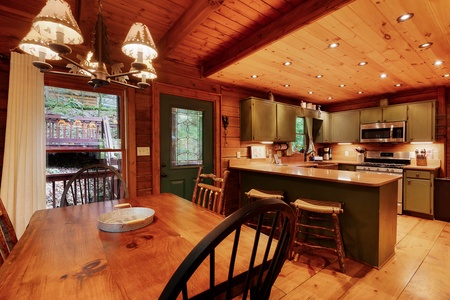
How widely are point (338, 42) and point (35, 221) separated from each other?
2.93 meters

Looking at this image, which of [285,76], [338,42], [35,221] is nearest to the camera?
[35,221]

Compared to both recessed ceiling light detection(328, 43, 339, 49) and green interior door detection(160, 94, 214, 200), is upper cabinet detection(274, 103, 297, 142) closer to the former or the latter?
green interior door detection(160, 94, 214, 200)

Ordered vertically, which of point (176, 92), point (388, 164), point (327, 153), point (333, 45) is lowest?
point (388, 164)

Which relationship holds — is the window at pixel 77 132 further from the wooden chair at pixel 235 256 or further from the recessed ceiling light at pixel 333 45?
the recessed ceiling light at pixel 333 45

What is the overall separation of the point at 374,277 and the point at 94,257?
2.34 meters

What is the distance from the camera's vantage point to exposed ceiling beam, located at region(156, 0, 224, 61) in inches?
67.9

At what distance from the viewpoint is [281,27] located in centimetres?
204

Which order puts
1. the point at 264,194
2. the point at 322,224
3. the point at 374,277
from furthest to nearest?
1. the point at 264,194
2. the point at 322,224
3. the point at 374,277

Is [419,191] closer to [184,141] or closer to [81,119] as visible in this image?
[184,141]

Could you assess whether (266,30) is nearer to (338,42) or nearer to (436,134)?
(338,42)

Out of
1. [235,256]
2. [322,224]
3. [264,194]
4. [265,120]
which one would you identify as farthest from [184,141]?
[235,256]

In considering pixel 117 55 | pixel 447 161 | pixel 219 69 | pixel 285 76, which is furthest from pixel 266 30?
pixel 447 161

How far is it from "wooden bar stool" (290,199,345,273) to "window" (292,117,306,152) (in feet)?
7.94

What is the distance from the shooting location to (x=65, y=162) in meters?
2.53
